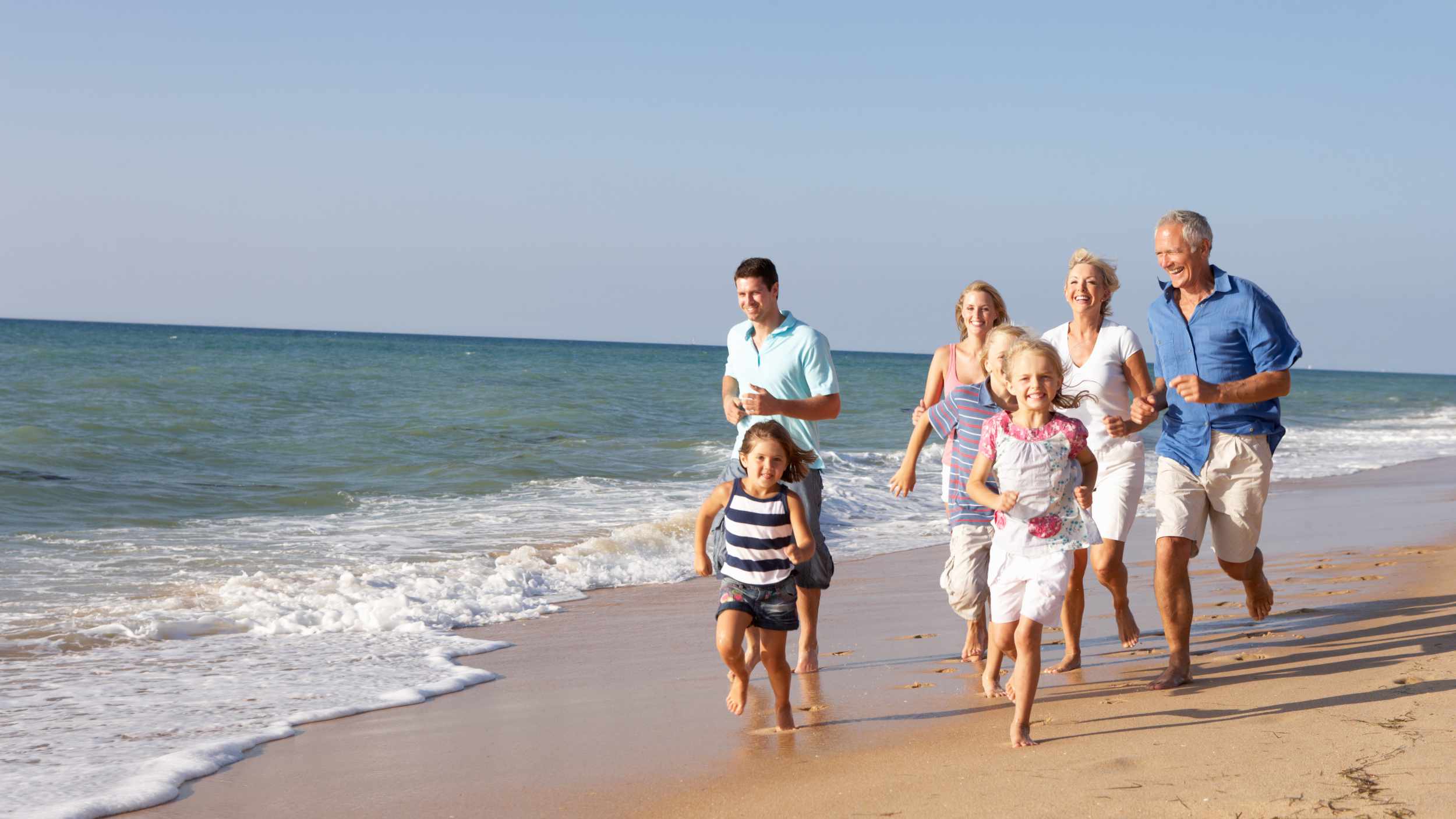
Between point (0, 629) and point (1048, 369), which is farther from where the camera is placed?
point (0, 629)

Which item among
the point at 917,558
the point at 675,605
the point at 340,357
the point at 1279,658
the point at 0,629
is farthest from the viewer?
the point at 340,357

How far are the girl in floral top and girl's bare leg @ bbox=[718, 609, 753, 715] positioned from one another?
2.76 feet

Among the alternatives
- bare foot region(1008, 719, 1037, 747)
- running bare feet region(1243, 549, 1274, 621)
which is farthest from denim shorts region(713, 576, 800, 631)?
running bare feet region(1243, 549, 1274, 621)

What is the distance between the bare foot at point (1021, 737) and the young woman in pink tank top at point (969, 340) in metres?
1.29

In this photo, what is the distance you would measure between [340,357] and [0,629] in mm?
45045

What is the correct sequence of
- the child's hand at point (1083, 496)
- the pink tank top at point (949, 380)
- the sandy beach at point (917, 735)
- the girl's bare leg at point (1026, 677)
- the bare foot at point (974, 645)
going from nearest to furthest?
the sandy beach at point (917, 735) → the girl's bare leg at point (1026, 677) → the child's hand at point (1083, 496) → the pink tank top at point (949, 380) → the bare foot at point (974, 645)

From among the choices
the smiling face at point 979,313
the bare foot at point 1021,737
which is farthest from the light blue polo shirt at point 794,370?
the bare foot at point 1021,737

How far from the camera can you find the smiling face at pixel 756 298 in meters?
4.77

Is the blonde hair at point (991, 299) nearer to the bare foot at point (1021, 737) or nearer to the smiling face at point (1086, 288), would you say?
the smiling face at point (1086, 288)

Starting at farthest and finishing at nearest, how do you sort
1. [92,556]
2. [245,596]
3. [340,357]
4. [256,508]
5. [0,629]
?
[340,357] → [256,508] → [92,556] → [245,596] → [0,629]

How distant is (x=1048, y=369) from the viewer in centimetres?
391

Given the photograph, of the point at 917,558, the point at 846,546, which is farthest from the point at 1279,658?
the point at 846,546

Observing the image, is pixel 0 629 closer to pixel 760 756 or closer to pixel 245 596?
pixel 245 596

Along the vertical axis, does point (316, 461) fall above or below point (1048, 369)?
below
